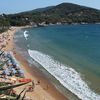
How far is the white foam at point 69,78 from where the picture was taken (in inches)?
937

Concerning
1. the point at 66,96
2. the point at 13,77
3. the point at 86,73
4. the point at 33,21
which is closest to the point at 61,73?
the point at 86,73

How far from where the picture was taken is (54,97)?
2364 cm

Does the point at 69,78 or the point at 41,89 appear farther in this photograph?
the point at 69,78

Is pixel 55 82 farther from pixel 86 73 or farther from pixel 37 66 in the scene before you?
pixel 37 66

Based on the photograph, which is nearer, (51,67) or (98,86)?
(98,86)

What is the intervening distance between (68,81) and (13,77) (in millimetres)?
5048

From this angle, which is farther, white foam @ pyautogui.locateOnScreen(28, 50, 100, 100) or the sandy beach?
white foam @ pyautogui.locateOnScreen(28, 50, 100, 100)

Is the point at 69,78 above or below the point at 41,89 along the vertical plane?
below

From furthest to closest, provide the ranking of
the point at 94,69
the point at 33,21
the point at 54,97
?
the point at 33,21, the point at 94,69, the point at 54,97

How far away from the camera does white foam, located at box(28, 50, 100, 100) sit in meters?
23.8

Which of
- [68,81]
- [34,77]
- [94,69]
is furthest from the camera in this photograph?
[94,69]

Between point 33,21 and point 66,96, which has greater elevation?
point 66,96

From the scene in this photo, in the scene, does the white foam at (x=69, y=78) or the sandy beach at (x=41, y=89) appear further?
the white foam at (x=69, y=78)

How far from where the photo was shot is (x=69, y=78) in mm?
29281
